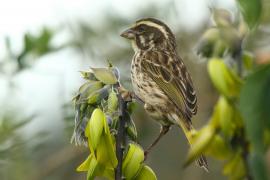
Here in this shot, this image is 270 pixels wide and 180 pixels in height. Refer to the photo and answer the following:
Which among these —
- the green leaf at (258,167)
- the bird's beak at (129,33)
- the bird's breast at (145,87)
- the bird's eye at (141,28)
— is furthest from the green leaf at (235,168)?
the bird's eye at (141,28)

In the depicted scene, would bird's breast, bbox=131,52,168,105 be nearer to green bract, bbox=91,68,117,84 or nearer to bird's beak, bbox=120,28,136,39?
bird's beak, bbox=120,28,136,39

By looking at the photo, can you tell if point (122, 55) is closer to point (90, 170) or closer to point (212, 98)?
point (212, 98)

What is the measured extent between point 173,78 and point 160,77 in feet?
0.28

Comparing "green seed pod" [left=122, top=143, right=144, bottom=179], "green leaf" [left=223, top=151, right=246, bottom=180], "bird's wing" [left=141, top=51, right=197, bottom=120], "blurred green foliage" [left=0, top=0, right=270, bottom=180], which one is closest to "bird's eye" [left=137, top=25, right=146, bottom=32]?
"bird's wing" [left=141, top=51, right=197, bottom=120]

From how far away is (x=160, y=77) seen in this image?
4.27 meters

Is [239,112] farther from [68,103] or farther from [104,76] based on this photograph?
[68,103]

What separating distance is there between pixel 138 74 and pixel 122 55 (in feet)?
2.83

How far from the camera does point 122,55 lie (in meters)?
5.13

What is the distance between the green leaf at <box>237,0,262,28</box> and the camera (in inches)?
47.3

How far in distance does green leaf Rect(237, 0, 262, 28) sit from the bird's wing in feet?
8.43

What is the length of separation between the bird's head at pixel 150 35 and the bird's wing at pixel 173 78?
2.6 inches

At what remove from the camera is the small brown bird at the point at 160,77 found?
12.9ft

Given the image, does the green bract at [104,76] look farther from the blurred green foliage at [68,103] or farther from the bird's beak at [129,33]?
the bird's beak at [129,33]

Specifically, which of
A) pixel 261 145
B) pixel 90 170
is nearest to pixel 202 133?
pixel 261 145
